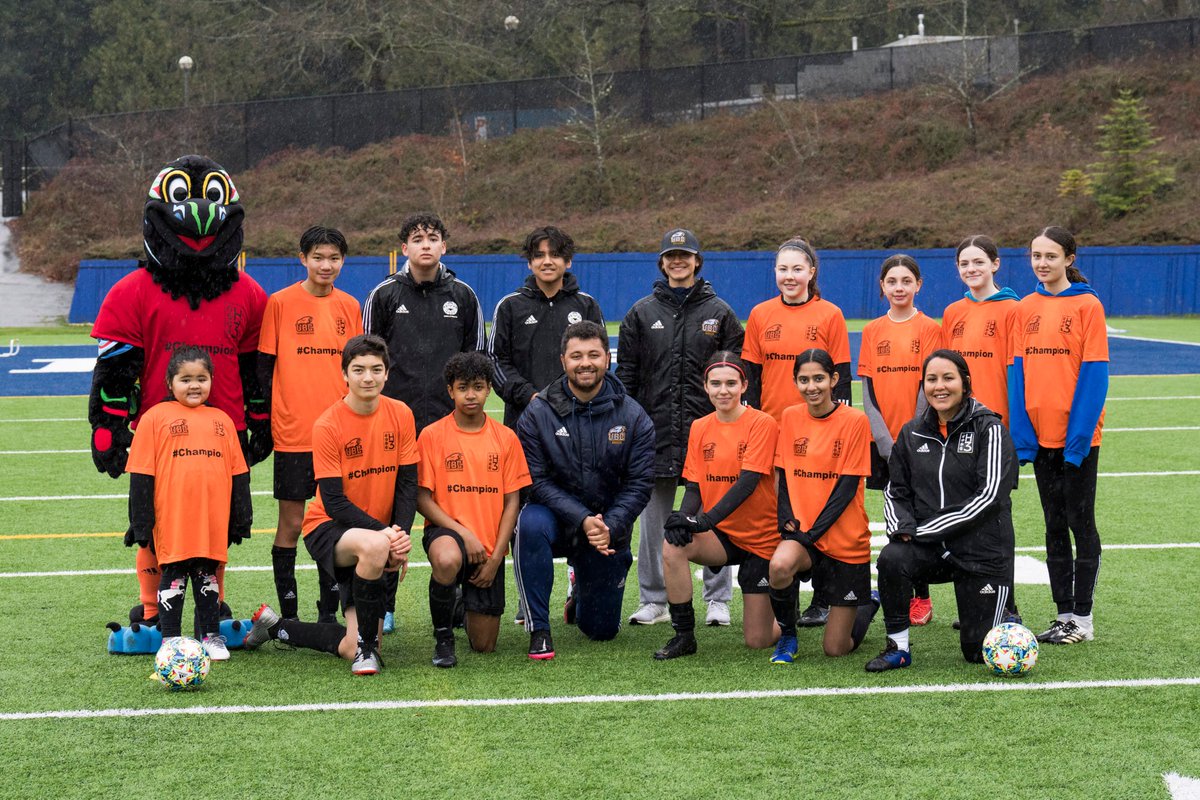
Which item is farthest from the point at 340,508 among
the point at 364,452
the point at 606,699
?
the point at 606,699

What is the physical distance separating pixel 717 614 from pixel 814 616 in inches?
19.9

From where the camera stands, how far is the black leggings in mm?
6508

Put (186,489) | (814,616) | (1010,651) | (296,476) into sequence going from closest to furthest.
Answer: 1. (1010,651)
2. (186,489)
3. (296,476)
4. (814,616)

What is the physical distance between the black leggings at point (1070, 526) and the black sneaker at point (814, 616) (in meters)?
1.15

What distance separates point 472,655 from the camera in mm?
6418

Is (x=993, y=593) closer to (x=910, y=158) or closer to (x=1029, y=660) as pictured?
(x=1029, y=660)

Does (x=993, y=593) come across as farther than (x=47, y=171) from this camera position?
No

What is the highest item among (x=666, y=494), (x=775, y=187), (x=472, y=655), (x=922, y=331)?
(x=775, y=187)

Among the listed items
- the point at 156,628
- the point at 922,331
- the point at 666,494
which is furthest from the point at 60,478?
the point at 922,331

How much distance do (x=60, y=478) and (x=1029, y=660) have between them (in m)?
8.66

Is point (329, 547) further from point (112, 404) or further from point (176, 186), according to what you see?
point (176, 186)

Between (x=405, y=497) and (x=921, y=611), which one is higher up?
(x=405, y=497)

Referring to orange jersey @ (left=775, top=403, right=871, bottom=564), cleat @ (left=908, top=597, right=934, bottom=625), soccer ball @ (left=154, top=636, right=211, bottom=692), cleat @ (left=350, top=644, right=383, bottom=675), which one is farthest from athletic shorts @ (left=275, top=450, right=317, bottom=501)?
cleat @ (left=908, top=597, right=934, bottom=625)

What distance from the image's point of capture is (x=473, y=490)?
648 cm
